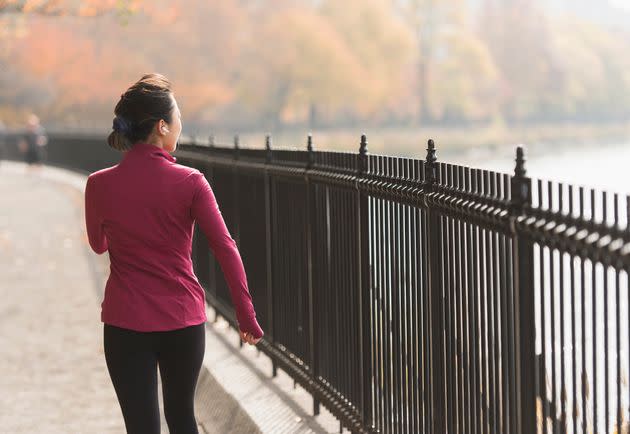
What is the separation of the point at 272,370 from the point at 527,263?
14.5 ft

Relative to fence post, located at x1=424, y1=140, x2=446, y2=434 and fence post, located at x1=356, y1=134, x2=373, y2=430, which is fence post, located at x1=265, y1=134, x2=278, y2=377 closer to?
fence post, located at x1=356, y1=134, x2=373, y2=430

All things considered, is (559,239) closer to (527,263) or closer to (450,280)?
(527,263)

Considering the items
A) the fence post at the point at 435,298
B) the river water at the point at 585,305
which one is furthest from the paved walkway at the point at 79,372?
the fence post at the point at 435,298

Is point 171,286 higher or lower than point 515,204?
lower

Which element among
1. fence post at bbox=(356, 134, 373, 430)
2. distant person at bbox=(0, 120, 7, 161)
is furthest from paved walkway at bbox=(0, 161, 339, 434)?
distant person at bbox=(0, 120, 7, 161)

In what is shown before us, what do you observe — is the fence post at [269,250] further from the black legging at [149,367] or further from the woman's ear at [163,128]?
the woman's ear at [163,128]

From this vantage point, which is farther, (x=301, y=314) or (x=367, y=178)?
(x=301, y=314)

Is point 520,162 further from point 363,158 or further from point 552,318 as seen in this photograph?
point 363,158

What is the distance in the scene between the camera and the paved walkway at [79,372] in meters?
7.75

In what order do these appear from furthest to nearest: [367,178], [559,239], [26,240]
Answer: [26,240] → [367,178] → [559,239]

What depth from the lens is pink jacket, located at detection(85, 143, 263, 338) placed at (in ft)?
16.0

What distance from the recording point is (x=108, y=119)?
305 ft

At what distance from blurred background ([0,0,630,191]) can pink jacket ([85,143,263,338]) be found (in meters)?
58.3

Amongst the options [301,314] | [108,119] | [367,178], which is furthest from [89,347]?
[108,119]
